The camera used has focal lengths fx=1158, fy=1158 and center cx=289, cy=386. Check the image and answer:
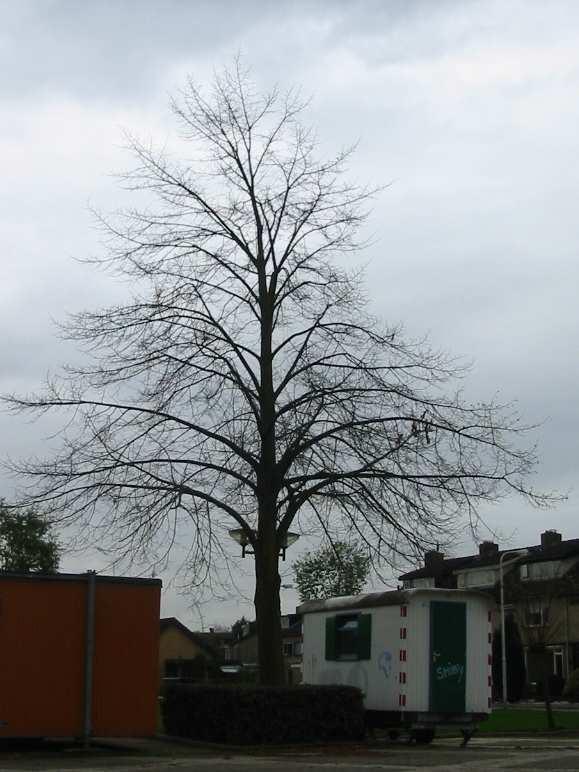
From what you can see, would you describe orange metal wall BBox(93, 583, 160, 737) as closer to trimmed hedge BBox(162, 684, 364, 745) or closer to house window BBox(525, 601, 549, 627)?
trimmed hedge BBox(162, 684, 364, 745)

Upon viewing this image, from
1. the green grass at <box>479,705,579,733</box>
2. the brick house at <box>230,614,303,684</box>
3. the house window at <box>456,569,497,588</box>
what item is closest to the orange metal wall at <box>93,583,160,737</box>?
the green grass at <box>479,705,579,733</box>

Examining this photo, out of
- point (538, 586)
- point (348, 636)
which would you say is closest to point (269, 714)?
point (348, 636)

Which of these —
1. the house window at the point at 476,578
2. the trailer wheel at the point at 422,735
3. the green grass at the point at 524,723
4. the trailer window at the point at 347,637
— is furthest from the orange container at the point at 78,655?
the house window at the point at 476,578

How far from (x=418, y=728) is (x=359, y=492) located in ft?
Answer: 15.4

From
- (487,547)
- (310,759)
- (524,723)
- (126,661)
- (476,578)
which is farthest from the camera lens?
(476,578)

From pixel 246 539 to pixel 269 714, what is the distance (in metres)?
4.19

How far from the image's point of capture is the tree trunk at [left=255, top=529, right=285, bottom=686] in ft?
76.1

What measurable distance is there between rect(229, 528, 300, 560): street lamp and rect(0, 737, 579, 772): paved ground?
4255 mm

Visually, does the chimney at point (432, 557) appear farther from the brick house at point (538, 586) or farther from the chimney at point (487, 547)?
the brick house at point (538, 586)

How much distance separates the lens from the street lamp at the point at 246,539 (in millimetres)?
23438

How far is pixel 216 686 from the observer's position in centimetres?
2116

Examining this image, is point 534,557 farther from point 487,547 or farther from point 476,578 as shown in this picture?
point 487,547

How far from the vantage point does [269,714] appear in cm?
2038

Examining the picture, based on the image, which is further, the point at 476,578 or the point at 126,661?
the point at 476,578
